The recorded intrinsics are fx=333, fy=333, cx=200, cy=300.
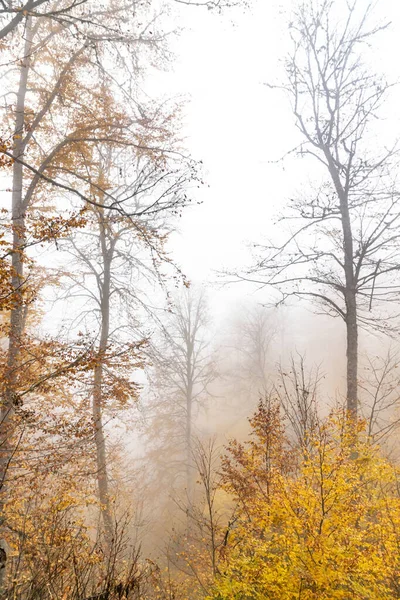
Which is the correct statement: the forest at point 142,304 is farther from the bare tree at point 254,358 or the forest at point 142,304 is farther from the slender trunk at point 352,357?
the bare tree at point 254,358

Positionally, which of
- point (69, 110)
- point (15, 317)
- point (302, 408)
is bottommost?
point (302, 408)

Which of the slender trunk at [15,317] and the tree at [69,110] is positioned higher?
the tree at [69,110]

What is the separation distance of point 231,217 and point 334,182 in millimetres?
86535

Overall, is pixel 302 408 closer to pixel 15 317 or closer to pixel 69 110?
pixel 15 317

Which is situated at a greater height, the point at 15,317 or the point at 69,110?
the point at 69,110

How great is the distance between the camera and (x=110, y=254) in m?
9.65

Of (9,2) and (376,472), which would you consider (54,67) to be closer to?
(9,2)

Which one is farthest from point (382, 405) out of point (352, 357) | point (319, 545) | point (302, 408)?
point (319, 545)

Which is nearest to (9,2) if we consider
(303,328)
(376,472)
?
(376,472)

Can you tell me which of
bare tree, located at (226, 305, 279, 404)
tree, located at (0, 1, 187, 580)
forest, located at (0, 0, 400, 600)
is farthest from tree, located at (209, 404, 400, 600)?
bare tree, located at (226, 305, 279, 404)

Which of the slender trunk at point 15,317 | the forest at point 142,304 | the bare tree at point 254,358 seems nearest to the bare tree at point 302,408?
the forest at point 142,304

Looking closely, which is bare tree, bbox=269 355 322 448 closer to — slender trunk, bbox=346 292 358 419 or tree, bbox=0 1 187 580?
slender trunk, bbox=346 292 358 419

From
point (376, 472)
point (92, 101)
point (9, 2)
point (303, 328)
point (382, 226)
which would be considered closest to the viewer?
point (9, 2)

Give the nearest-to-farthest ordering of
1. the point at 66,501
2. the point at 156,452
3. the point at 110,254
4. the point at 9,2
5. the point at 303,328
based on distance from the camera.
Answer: the point at 9,2 → the point at 66,501 → the point at 110,254 → the point at 156,452 → the point at 303,328
